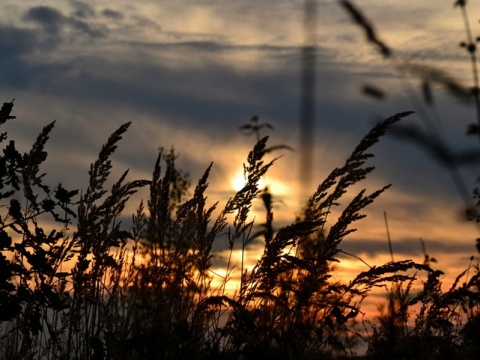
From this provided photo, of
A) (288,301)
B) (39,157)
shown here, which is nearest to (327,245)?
(288,301)

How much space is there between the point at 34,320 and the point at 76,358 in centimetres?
73

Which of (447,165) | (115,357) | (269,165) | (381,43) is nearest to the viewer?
(447,165)

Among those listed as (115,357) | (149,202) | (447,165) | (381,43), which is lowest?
(115,357)

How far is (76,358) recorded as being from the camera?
4.31m

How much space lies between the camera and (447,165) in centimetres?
148

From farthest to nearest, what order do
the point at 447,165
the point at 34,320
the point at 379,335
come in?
the point at 379,335, the point at 34,320, the point at 447,165

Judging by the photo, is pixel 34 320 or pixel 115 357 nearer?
pixel 115 357

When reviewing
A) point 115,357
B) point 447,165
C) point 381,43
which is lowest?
point 115,357

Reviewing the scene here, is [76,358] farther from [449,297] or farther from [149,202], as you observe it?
[449,297]

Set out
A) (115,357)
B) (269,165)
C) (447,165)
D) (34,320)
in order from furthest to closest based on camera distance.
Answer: (269,165)
(34,320)
(115,357)
(447,165)

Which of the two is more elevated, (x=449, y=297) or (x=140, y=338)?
(x=449, y=297)

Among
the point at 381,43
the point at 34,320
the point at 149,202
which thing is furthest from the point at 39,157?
the point at 381,43

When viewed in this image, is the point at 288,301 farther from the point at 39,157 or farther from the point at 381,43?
the point at 381,43

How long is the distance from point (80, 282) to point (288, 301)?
4.14 feet
